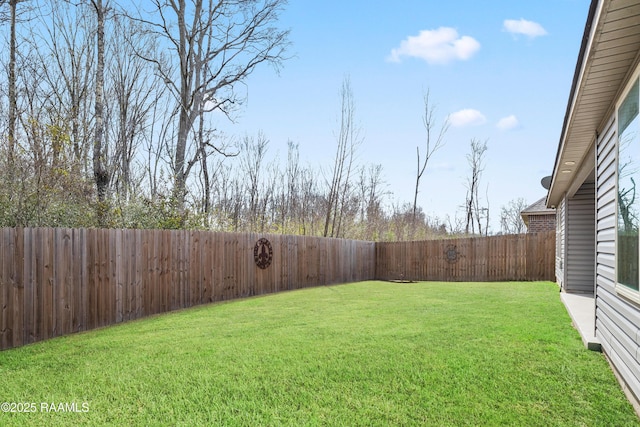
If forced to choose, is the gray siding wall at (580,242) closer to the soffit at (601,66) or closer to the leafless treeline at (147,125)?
the soffit at (601,66)

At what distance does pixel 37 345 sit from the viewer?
15.4ft

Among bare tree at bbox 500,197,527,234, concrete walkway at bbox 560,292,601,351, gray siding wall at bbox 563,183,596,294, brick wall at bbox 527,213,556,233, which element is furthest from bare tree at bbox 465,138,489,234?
concrete walkway at bbox 560,292,601,351

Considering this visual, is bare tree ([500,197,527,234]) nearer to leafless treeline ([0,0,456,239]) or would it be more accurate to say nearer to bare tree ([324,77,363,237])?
leafless treeline ([0,0,456,239])

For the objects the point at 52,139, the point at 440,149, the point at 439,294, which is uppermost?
the point at 440,149

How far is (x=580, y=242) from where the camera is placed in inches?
313

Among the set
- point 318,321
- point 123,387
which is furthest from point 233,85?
point 123,387

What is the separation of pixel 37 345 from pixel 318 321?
329 centimetres

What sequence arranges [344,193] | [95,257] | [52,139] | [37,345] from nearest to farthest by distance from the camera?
[37,345] < [95,257] < [52,139] < [344,193]

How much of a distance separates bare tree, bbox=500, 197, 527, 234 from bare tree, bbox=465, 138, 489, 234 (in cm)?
657

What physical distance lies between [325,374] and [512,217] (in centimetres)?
3001

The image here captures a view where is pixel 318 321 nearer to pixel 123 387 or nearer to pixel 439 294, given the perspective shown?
pixel 123 387

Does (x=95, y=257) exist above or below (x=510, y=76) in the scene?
below

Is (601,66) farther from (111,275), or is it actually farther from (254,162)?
(254,162)

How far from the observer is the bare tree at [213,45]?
11820 millimetres
